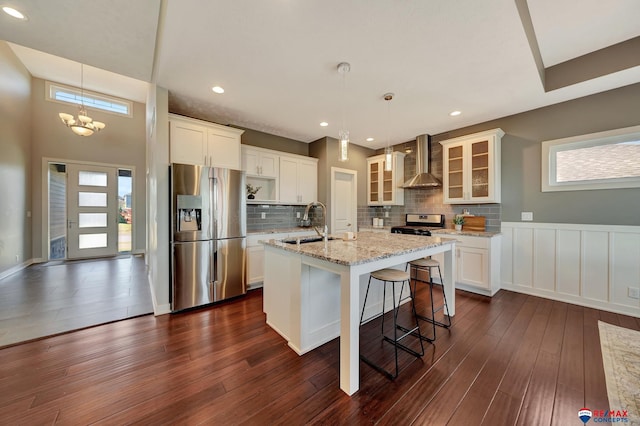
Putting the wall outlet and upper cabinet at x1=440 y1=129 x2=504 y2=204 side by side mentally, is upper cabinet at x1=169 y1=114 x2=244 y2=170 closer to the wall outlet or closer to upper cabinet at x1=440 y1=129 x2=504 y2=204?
upper cabinet at x1=440 y1=129 x2=504 y2=204

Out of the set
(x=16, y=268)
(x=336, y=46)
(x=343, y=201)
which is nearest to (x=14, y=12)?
(x=336, y=46)

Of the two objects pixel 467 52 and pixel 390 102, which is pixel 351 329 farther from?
pixel 390 102

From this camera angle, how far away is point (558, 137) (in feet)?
10.4

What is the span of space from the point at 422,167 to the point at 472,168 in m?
0.86

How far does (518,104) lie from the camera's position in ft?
10.5

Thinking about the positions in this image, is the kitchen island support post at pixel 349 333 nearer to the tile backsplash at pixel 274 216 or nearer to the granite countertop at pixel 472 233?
the granite countertop at pixel 472 233

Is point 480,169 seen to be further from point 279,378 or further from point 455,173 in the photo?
point 279,378

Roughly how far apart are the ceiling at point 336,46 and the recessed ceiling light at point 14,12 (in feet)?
0.15

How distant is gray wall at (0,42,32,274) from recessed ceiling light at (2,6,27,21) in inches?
147

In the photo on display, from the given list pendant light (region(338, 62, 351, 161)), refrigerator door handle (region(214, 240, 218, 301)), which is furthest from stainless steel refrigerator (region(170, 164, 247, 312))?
pendant light (region(338, 62, 351, 161))

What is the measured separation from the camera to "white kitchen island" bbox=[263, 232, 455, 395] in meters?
1.55

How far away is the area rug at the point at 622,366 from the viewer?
1444 millimetres

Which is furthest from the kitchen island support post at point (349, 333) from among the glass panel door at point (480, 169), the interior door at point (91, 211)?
the interior door at point (91, 211)

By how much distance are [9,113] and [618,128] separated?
9.48m
